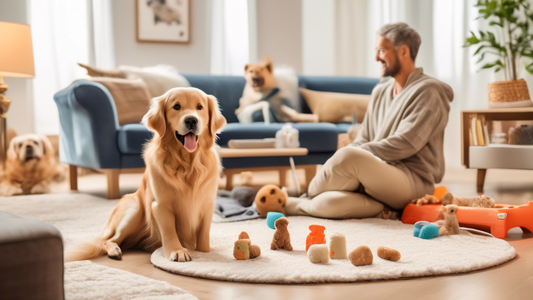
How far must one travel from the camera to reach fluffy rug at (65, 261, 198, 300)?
1.25 meters

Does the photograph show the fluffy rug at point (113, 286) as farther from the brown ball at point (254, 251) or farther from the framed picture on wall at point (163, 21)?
the framed picture on wall at point (163, 21)

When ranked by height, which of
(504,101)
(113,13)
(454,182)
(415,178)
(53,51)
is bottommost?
(454,182)

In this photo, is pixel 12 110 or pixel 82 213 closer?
pixel 82 213

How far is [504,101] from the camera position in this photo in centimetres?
384

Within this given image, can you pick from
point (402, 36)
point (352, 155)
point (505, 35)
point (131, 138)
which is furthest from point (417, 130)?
point (505, 35)

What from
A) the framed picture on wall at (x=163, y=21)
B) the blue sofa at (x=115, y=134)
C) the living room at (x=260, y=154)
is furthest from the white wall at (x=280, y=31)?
the blue sofa at (x=115, y=134)

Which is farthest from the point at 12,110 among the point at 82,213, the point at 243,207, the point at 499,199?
the point at 499,199

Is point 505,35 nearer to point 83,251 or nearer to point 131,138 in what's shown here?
point 131,138

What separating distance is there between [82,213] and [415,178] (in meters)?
1.80

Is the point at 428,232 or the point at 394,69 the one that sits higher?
the point at 394,69

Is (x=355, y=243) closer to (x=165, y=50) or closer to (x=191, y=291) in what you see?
(x=191, y=291)

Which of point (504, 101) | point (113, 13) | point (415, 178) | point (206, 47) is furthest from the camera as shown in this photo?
point (206, 47)

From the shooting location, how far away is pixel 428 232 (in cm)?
Result: 196

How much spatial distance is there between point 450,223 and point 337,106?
7.98ft
